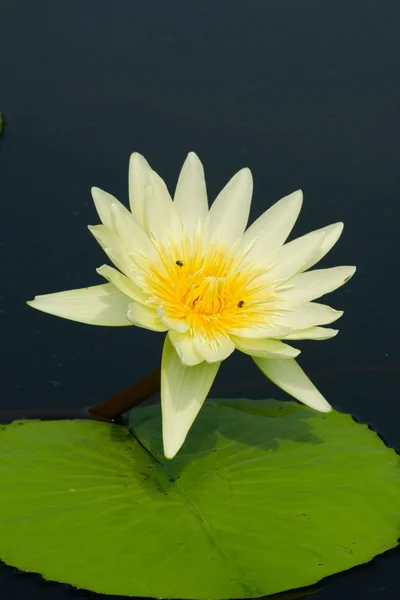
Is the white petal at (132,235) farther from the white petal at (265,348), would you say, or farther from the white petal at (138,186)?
the white petal at (265,348)

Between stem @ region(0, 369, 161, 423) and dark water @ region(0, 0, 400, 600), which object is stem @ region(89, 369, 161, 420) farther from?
dark water @ region(0, 0, 400, 600)

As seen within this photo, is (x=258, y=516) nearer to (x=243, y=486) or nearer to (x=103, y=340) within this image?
(x=243, y=486)

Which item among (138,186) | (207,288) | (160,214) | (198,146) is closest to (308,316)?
(207,288)

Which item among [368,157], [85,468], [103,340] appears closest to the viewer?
[85,468]

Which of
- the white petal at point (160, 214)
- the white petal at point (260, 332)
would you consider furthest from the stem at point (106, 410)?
the white petal at point (160, 214)

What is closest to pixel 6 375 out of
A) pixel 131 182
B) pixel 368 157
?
pixel 131 182

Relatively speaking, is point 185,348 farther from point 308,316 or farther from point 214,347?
point 308,316
